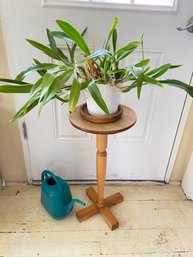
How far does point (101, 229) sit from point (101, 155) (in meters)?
0.44

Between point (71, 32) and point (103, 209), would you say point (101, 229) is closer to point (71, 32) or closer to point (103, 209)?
point (103, 209)

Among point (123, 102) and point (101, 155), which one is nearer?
point (101, 155)

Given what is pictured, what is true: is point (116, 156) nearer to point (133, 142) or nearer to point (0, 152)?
point (133, 142)

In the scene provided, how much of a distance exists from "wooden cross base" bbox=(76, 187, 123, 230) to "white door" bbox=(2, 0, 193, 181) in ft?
0.48

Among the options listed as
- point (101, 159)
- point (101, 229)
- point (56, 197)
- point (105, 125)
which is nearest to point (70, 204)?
point (56, 197)

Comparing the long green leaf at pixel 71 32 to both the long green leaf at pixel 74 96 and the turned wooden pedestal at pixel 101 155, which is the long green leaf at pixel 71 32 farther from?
the turned wooden pedestal at pixel 101 155

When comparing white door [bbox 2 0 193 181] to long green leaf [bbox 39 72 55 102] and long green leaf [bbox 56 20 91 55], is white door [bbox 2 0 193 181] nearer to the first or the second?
long green leaf [bbox 56 20 91 55]

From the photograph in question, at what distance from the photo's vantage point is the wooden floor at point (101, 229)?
110 centimetres

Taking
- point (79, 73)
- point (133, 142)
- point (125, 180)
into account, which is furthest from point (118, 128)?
point (125, 180)

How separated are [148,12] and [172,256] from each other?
3.85 feet

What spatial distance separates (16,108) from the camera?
1.19 meters

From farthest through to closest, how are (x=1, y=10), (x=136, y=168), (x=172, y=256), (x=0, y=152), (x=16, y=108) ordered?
1. (x=136, y=168)
2. (x=0, y=152)
3. (x=16, y=108)
4. (x=172, y=256)
5. (x=1, y=10)

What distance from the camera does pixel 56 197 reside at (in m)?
1.16

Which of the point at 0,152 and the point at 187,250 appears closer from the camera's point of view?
the point at 187,250
